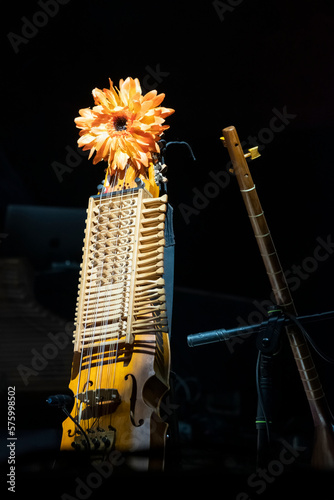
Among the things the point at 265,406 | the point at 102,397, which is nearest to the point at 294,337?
the point at 265,406

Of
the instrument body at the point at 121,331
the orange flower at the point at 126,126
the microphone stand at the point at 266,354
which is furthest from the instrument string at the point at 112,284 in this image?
the microphone stand at the point at 266,354

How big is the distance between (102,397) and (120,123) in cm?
107

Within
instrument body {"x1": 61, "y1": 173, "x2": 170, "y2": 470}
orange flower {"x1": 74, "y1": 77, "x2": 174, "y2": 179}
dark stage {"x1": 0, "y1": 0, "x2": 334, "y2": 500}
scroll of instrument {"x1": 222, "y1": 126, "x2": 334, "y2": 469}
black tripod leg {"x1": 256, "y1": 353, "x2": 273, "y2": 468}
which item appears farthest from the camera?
dark stage {"x1": 0, "y1": 0, "x2": 334, "y2": 500}

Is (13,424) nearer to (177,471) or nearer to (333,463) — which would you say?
(333,463)

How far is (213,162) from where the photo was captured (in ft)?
12.0

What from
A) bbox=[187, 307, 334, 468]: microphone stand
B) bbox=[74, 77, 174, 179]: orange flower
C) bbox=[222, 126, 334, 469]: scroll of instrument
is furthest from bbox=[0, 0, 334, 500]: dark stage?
bbox=[74, 77, 174, 179]: orange flower

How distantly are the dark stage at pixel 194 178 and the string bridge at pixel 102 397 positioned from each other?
Result: 1.08m

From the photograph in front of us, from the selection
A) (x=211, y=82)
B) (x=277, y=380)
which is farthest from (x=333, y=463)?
(x=211, y=82)

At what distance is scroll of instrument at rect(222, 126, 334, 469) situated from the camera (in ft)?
7.24

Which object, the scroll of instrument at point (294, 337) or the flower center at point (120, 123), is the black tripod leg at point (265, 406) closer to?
the scroll of instrument at point (294, 337)

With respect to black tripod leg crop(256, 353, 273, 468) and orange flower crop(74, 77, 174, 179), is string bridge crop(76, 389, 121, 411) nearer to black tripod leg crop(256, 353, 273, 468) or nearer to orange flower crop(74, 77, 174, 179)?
black tripod leg crop(256, 353, 273, 468)

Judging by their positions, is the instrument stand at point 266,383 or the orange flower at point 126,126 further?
the orange flower at point 126,126

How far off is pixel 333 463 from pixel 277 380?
2.96ft

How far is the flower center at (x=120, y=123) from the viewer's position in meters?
2.35
